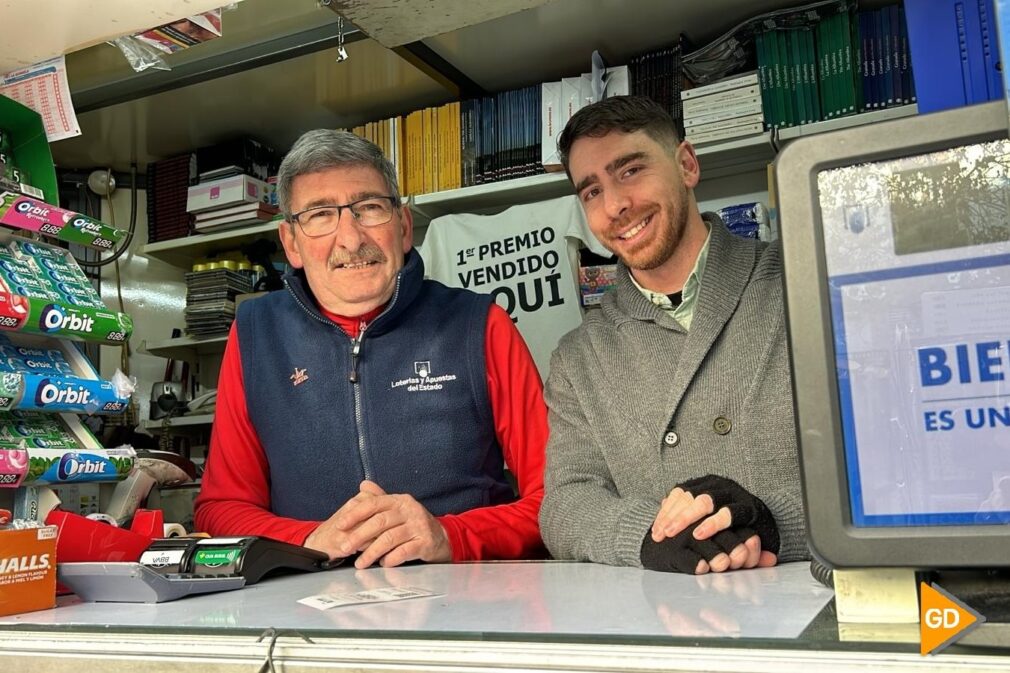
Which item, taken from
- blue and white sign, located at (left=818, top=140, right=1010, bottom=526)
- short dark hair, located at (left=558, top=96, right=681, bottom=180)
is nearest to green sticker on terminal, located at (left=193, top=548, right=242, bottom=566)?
blue and white sign, located at (left=818, top=140, right=1010, bottom=526)

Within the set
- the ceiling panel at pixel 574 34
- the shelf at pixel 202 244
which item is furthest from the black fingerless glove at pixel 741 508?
the shelf at pixel 202 244

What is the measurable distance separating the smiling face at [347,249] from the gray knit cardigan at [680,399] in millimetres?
428

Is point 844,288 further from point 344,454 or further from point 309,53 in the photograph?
point 309,53

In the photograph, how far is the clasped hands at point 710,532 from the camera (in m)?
1.00

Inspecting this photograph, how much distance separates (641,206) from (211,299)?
242 cm

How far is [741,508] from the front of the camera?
1.08 metres

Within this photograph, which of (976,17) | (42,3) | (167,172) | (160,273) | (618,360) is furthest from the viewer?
(160,273)

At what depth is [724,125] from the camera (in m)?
2.94

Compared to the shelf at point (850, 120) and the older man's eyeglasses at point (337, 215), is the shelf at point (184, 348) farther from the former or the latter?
the shelf at point (850, 120)

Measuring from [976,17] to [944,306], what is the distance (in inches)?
11.7

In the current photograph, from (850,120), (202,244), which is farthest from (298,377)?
(202,244)

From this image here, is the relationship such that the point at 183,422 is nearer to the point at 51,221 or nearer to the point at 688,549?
the point at 51,221

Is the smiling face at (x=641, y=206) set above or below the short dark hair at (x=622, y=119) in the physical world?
below

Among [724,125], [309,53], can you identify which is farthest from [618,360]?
[309,53]
